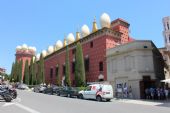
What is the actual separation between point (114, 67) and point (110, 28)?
9.60 meters

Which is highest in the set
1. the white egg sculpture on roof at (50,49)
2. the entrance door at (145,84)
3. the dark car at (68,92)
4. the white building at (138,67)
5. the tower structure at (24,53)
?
the tower structure at (24,53)

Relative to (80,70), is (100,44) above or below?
above

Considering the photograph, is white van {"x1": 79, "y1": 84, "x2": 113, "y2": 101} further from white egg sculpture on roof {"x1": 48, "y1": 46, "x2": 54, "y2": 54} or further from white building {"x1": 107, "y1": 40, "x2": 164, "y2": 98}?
white egg sculpture on roof {"x1": 48, "y1": 46, "x2": 54, "y2": 54}

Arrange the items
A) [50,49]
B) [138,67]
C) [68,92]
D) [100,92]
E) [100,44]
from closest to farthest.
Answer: [100,92]
[138,67]
[68,92]
[100,44]
[50,49]

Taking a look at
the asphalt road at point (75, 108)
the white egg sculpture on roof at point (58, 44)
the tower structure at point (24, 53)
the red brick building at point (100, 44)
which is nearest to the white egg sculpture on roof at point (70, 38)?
the white egg sculpture on roof at point (58, 44)

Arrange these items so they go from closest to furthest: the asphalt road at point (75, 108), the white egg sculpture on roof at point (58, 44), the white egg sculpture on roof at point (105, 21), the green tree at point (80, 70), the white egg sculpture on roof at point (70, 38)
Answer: the asphalt road at point (75, 108) < the green tree at point (80, 70) < the white egg sculpture on roof at point (105, 21) < the white egg sculpture on roof at point (70, 38) < the white egg sculpture on roof at point (58, 44)

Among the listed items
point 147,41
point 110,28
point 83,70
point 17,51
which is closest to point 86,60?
point 83,70

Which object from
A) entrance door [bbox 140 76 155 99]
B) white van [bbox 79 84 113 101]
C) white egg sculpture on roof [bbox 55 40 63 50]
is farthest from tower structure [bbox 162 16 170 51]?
white van [bbox 79 84 113 101]

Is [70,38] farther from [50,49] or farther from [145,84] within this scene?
[145,84]

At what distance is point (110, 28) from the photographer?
40094mm

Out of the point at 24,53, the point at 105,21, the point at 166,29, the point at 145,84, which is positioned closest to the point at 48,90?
the point at 105,21

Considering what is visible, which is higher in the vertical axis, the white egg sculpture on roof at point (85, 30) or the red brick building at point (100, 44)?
the white egg sculpture on roof at point (85, 30)

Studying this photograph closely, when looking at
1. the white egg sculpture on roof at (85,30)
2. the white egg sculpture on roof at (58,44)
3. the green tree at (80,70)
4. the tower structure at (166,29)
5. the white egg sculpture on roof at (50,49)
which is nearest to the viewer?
the green tree at (80,70)

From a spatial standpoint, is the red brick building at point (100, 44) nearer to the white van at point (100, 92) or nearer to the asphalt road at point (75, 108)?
the white van at point (100, 92)
